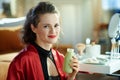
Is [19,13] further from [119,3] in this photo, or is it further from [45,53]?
[45,53]

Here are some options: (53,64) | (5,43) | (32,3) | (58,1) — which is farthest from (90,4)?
(53,64)

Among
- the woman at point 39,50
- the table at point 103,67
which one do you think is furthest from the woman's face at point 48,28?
the table at point 103,67

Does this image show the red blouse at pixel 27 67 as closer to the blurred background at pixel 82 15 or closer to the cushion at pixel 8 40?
the cushion at pixel 8 40

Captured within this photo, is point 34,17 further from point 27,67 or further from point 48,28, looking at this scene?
point 27,67

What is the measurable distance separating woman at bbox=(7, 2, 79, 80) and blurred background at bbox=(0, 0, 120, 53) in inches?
97.4

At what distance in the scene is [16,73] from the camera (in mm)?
1379

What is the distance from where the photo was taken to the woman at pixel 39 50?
4.59 feet

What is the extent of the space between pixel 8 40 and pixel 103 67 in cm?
162

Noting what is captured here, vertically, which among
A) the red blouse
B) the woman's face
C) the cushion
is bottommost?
the cushion

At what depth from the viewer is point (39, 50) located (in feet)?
4.83

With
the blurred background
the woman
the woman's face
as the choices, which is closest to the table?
the woman

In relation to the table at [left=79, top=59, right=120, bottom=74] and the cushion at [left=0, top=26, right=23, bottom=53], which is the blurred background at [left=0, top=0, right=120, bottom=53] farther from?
the table at [left=79, top=59, right=120, bottom=74]

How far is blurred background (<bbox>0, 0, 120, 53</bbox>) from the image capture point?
398 centimetres

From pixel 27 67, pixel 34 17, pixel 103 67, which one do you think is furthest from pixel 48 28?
pixel 103 67
